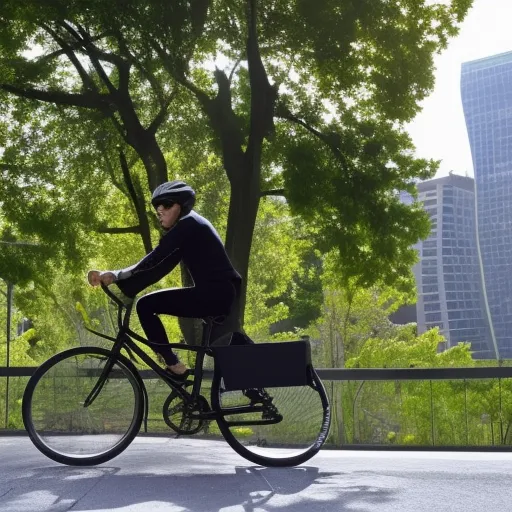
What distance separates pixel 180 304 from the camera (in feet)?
18.0

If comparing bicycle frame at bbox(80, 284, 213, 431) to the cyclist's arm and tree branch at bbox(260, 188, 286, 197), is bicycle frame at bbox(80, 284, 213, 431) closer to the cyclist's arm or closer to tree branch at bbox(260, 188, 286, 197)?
the cyclist's arm

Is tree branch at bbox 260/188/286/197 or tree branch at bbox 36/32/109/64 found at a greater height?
tree branch at bbox 36/32/109/64

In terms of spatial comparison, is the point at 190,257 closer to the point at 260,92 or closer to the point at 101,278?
the point at 101,278

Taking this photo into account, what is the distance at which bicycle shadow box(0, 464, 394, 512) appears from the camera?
14.0 feet

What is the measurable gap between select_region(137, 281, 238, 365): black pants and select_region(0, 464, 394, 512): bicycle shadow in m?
0.83

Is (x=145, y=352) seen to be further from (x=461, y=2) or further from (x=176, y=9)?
(x=461, y=2)

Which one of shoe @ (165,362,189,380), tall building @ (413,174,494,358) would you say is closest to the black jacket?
shoe @ (165,362,189,380)

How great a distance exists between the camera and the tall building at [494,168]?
97.7m

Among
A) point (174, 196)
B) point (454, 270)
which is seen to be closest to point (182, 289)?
point (174, 196)

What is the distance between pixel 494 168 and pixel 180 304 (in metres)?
99.3

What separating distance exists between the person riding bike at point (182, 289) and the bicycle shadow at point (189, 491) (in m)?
0.73

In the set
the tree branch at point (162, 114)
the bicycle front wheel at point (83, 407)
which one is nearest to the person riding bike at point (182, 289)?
the bicycle front wheel at point (83, 407)

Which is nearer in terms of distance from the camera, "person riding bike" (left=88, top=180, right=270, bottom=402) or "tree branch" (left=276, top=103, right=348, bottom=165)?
"person riding bike" (left=88, top=180, right=270, bottom=402)

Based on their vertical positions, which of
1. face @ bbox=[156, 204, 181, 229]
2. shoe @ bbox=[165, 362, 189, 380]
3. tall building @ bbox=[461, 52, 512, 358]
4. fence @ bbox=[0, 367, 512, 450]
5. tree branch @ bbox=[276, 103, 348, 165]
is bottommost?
fence @ bbox=[0, 367, 512, 450]
